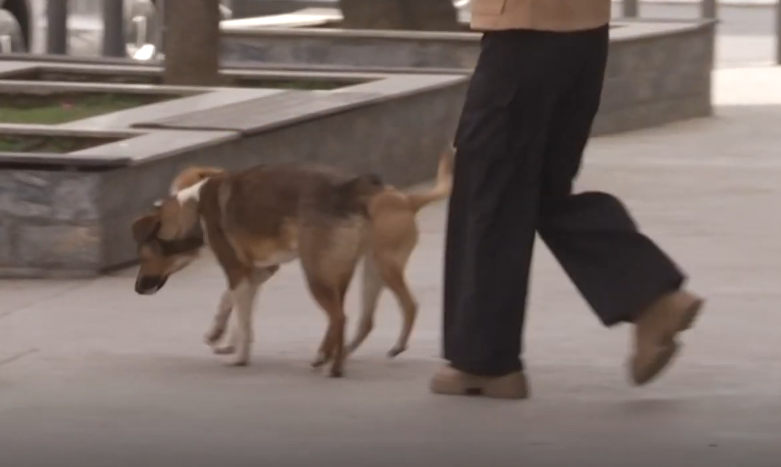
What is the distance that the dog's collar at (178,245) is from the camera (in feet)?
23.6

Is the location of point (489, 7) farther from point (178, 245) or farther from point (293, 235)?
point (178, 245)

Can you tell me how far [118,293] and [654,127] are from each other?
792cm

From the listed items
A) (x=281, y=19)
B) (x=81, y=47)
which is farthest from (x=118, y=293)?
(x=81, y=47)

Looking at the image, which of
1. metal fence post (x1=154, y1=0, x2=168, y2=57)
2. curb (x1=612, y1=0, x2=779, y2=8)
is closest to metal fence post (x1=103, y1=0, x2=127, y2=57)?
metal fence post (x1=154, y1=0, x2=168, y2=57)

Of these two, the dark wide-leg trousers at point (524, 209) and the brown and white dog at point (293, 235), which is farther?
the brown and white dog at point (293, 235)

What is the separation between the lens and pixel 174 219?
7195mm

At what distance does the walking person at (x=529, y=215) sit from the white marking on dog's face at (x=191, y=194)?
3.56 feet

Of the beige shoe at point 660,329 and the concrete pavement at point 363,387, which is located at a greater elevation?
the beige shoe at point 660,329

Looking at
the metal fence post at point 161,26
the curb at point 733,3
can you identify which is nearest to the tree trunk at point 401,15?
the metal fence post at point 161,26

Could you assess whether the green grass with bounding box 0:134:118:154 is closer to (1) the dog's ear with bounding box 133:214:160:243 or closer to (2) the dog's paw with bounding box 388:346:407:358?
(1) the dog's ear with bounding box 133:214:160:243

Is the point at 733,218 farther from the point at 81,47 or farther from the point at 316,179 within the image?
the point at 81,47

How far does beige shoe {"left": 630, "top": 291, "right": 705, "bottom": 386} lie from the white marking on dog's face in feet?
5.31

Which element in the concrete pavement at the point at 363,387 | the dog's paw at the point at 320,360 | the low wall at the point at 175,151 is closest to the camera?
the concrete pavement at the point at 363,387

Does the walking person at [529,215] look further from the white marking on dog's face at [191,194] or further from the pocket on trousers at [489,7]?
the white marking on dog's face at [191,194]
